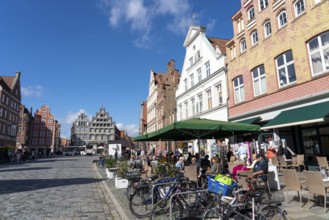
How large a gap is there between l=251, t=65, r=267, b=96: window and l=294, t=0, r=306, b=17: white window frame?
13.0ft

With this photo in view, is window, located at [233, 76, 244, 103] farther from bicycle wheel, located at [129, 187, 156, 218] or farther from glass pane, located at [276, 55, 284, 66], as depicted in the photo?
bicycle wheel, located at [129, 187, 156, 218]

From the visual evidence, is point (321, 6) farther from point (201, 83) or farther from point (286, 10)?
point (201, 83)

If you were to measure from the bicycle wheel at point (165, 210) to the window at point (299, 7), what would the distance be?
44.3 ft

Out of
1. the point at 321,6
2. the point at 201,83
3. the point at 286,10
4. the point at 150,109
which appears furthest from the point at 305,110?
the point at 150,109

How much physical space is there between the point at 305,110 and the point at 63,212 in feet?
39.2

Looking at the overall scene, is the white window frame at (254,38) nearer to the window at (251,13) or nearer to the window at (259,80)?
the window at (251,13)

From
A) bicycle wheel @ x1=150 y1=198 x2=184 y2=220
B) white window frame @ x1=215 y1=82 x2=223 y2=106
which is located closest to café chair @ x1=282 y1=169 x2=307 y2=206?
bicycle wheel @ x1=150 y1=198 x2=184 y2=220

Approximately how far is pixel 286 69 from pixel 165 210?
1260 cm

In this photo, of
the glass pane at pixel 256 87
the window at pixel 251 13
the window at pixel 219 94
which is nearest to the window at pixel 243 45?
the window at pixel 251 13

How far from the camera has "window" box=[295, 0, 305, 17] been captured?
46.3 feet

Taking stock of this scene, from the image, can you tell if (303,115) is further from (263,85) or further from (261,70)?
(261,70)

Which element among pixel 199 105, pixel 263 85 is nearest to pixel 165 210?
pixel 263 85

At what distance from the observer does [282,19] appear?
15664 mm

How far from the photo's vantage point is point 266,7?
16812 mm
